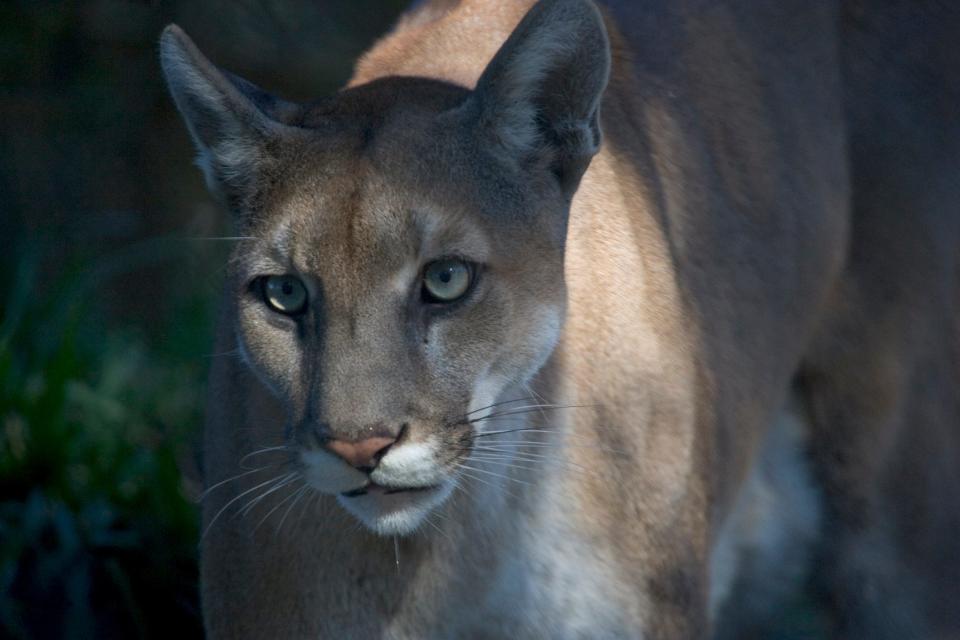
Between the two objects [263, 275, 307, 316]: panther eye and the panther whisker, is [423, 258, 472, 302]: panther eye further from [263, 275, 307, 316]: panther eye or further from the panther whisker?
the panther whisker

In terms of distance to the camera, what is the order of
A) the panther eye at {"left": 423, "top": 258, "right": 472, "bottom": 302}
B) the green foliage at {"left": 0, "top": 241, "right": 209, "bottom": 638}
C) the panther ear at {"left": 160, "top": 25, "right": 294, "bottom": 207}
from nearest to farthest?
the panther eye at {"left": 423, "top": 258, "right": 472, "bottom": 302} → the panther ear at {"left": 160, "top": 25, "right": 294, "bottom": 207} → the green foliage at {"left": 0, "top": 241, "right": 209, "bottom": 638}

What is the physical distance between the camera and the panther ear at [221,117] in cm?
237

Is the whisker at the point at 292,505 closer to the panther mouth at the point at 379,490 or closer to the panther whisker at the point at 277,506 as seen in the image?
the panther whisker at the point at 277,506

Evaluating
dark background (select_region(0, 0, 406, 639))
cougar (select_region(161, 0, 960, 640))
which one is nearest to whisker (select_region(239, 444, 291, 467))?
cougar (select_region(161, 0, 960, 640))

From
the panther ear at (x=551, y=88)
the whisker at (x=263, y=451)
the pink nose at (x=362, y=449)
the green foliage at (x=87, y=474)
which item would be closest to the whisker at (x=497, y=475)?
the pink nose at (x=362, y=449)

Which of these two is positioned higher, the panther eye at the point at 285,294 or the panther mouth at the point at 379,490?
the panther eye at the point at 285,294

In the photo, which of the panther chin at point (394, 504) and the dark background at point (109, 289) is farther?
the dark background at point (109, 289)

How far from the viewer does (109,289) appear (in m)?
5.76

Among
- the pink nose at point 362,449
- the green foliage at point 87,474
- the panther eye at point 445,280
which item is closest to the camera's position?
the pink nose at point 362,449

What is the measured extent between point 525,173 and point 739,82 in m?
1.11

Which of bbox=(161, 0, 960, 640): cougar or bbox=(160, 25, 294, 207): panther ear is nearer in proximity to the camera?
bbox=(161, 0, 960, 640): cougar

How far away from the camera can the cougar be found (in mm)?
2264

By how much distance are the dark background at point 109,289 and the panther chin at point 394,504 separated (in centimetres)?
157

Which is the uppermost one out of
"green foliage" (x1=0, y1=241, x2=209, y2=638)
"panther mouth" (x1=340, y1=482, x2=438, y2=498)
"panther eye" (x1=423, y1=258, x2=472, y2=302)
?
"panther eye" (x1=423, y1=258, x2=472, y2=302)
